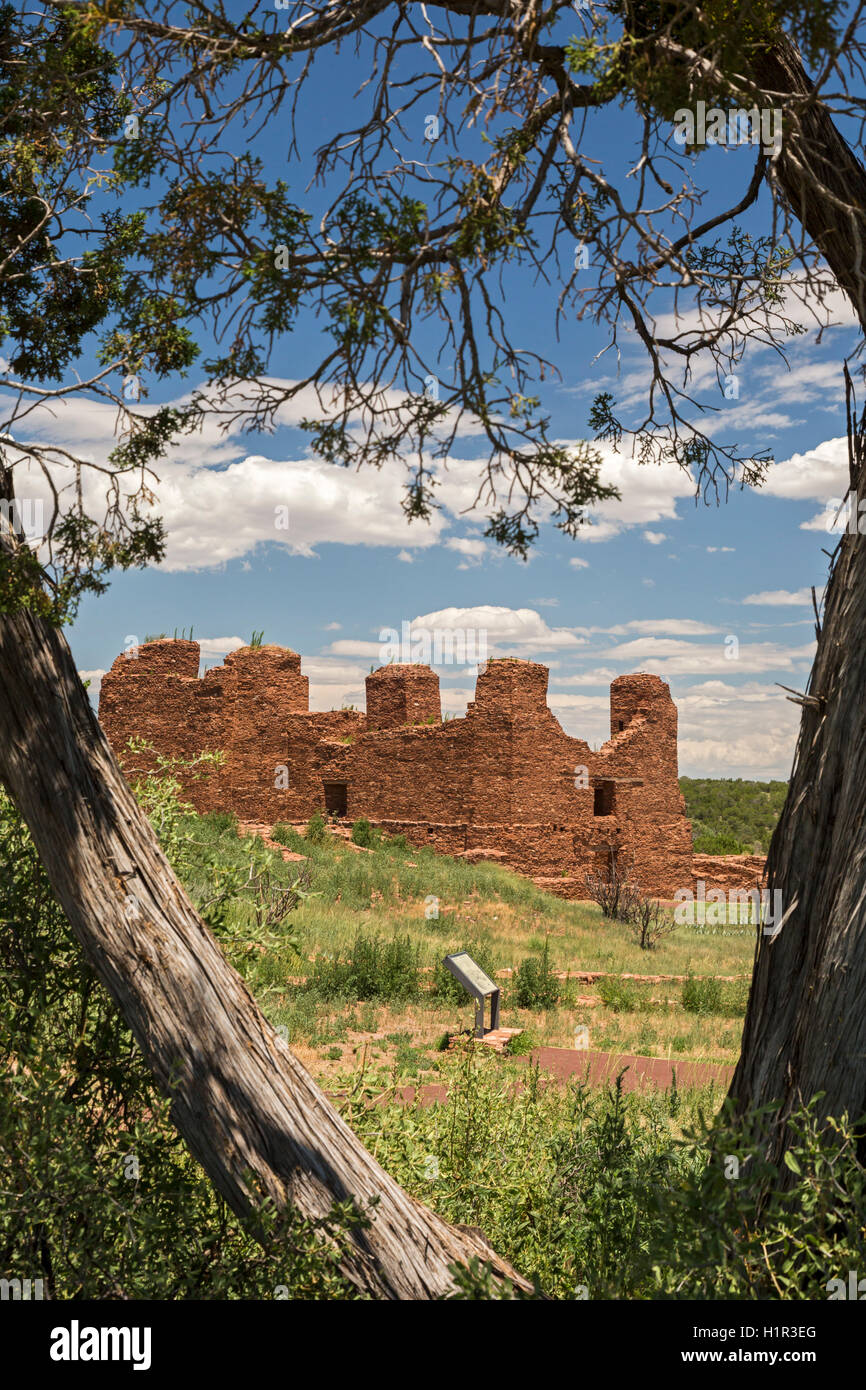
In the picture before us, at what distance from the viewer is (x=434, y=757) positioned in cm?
2445

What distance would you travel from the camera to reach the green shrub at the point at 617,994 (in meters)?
12.1

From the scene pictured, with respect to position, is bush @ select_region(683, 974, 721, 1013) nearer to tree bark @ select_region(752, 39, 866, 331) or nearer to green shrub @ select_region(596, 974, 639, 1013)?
green shrub @ select_region(596, 974, 639, 1013)

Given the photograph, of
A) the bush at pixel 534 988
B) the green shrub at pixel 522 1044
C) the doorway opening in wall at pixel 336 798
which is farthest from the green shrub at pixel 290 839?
the green shrub at pixel 522 1044

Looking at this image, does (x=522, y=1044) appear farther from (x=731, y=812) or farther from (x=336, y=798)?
(x=731, y=812)

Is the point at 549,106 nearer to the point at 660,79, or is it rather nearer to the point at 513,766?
the point at 660,79

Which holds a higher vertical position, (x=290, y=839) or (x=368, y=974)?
(x=290, y=839)

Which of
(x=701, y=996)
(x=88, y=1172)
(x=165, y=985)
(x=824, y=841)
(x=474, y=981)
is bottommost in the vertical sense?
(x=701, y=996)

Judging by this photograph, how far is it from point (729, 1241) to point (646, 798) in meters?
23.7

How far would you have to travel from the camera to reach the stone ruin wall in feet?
77.5

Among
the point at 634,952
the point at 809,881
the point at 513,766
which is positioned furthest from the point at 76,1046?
the point at 513,766

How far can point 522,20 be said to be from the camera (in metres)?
3.36

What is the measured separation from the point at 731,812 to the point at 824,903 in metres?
49.5

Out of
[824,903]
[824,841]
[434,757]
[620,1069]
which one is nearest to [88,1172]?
[824,903]

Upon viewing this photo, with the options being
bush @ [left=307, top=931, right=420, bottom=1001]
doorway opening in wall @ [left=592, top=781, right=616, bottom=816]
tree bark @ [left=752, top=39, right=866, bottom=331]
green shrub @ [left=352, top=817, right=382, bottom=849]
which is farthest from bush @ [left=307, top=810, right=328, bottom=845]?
tree bark @ [left=752, top=39, right=866, bottom=331]
